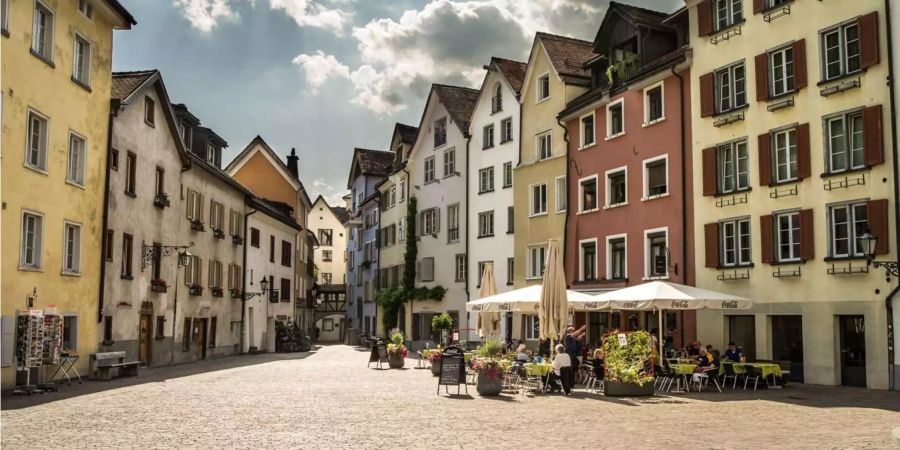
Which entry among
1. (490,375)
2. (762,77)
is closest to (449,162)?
(762,77)

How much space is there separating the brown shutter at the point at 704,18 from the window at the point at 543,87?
36.8 feet

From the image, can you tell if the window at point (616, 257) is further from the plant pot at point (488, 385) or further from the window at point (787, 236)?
the plant pot at point (488, 385)

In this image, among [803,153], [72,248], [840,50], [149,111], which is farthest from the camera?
[149,111]

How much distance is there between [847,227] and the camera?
24.3 metres

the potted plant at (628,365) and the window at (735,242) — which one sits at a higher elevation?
the window at (735,242)

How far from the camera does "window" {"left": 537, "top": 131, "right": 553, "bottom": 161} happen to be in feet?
132

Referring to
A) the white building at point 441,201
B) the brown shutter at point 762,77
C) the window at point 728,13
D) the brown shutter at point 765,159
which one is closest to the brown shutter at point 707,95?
the window at point 728,13

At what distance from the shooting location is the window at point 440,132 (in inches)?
2066

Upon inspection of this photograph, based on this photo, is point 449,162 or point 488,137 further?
point 449,162

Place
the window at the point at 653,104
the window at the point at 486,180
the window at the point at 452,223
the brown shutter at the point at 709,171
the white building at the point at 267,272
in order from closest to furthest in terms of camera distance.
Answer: the brown shutter at the point at 709,171 < the window at the point at 653,104 < the window at the point at 486,180 < the window at the point at 452,223 < the white building at the point at 267,272

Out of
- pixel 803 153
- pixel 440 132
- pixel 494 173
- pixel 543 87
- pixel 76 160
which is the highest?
pixel 440 132

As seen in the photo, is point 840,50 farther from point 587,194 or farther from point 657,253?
point 587,194

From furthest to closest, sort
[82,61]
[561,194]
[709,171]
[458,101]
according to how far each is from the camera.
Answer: [458,101] < [561,194] < [709,171] < [82,61]

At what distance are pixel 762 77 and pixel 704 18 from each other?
3.64 meters
